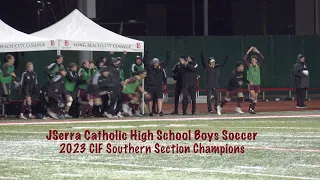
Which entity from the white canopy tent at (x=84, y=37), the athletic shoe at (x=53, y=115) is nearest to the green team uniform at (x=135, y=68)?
the white canopy tent at (x=84, y=37)

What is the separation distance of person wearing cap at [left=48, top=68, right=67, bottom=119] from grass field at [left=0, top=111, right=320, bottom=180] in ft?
16.5

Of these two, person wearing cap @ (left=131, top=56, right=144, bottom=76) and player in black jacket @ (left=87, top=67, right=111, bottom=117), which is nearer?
player in black jacket @ (left=87, top=67, right=111, bottom=117)

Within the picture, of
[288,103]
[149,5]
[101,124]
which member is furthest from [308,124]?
[149,5]

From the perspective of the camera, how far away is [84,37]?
26.0 meters

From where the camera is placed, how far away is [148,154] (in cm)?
1427

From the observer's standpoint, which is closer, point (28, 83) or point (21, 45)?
point (21, 45)

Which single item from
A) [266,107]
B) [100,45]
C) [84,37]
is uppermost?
[84,37]

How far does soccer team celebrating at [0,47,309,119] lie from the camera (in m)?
25.0

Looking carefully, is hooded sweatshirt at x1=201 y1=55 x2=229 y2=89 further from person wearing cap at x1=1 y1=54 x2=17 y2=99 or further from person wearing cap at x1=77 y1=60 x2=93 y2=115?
person wearing cap at x1=1 y1=54 x2=17 y2=99

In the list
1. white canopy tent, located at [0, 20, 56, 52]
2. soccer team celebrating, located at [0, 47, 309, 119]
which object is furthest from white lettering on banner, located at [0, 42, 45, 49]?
soccer team celebrating, located at [0, 47, 309, 119]

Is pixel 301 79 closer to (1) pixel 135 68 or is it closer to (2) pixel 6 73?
(1) pixel 135 68

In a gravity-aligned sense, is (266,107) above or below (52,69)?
below

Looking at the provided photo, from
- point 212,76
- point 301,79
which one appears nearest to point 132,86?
point 212,76

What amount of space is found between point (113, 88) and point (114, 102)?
447mm
